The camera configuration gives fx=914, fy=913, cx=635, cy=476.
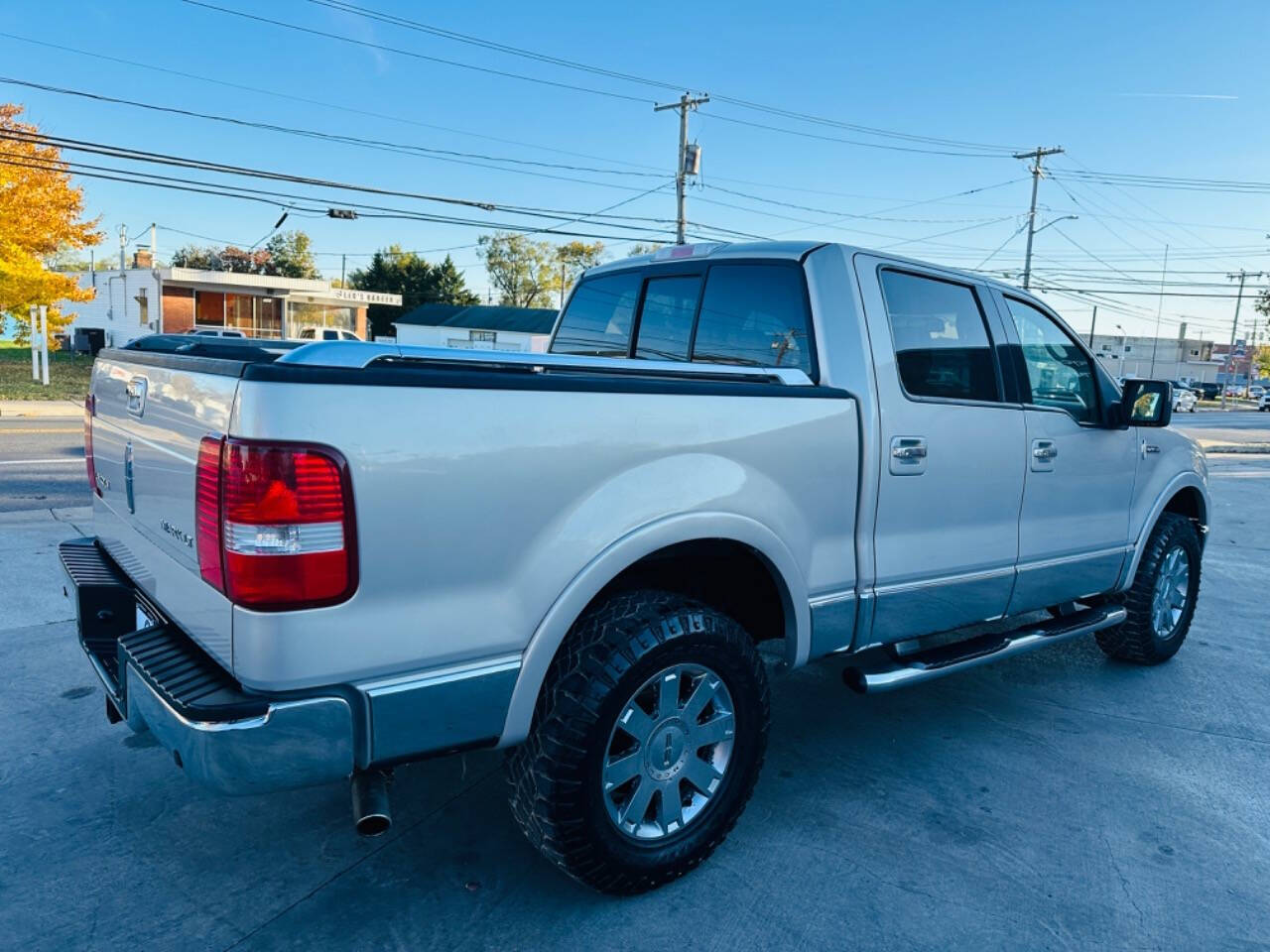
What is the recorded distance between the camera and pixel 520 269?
80562 mm

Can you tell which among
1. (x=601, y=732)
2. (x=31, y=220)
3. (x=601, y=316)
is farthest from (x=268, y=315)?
(x=601, y=732)

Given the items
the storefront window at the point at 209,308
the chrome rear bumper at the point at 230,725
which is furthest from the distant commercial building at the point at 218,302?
the chrome rear bumper at the point at 230,725

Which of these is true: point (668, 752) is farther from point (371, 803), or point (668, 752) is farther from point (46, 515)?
point (46, 515)

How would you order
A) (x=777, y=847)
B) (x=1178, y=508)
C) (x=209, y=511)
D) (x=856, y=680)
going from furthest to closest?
1. (x=1178, y=508)
2. (x=856, y=680)
3. (x=777, y=847)
4. (x=209, y=511)

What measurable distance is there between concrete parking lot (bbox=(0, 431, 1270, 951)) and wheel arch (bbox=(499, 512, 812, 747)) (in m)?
0.64

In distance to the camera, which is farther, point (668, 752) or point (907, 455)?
point (907, 455)

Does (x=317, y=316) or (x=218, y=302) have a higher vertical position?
(x=218, y=302)

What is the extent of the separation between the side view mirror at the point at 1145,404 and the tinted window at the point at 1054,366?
127mm

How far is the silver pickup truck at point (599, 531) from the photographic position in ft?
6.77

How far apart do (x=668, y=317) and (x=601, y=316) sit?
1.58 ft

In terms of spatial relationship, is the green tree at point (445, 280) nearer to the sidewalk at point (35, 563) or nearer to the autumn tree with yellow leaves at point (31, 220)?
the autumn tree with yellow leaves at point (31, 220)

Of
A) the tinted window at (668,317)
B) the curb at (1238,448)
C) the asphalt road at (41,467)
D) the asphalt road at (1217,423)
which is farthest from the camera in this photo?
the asphalt road at (1217,423)

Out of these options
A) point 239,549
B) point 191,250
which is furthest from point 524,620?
point 191,250

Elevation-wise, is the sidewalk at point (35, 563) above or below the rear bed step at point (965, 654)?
below
